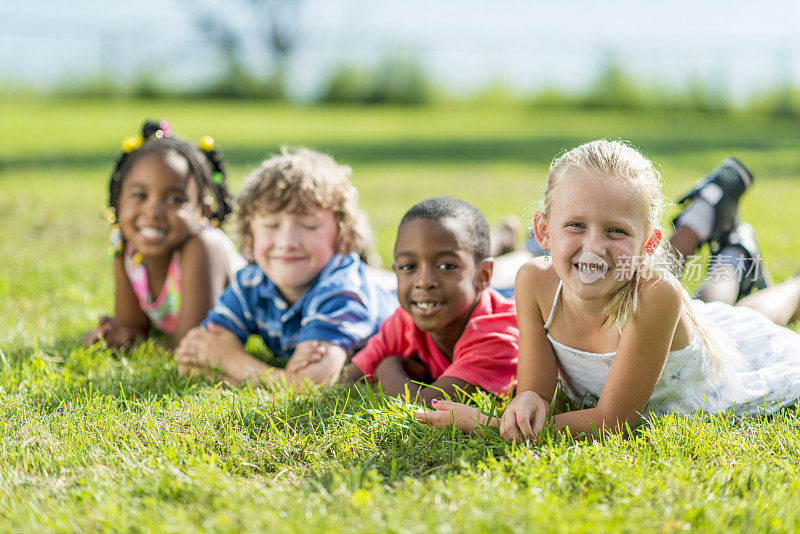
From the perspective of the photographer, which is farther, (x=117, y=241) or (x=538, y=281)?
(x=117, y=241)

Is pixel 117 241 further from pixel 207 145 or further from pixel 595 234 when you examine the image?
pixel 595 234

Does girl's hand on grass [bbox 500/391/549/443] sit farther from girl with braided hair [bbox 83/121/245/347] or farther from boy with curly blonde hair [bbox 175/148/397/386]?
girl with braided hair [bbox 83/121/245/347]

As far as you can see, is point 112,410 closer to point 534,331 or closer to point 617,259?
point 534,331

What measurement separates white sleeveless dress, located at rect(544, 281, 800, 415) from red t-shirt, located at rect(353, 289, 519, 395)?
277 mm

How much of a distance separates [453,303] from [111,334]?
2111 millimetres

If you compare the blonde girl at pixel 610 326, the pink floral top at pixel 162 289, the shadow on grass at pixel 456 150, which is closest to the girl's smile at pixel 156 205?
the pink floral top at pixel 162 289

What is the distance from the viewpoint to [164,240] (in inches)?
175

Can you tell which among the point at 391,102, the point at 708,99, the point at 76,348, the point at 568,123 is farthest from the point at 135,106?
the point at 76,348

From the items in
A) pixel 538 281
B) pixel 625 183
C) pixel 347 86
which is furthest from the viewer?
pixel 347 86

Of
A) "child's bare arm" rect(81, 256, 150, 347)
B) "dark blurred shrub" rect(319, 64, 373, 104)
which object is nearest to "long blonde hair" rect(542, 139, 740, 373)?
"child's bare arm" rect(81, 256, 150, 347)

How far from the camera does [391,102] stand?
2800cm

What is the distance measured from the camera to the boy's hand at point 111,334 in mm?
4414

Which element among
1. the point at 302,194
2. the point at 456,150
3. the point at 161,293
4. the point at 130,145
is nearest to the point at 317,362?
the point at 302,194

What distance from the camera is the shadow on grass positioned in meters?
12.5
